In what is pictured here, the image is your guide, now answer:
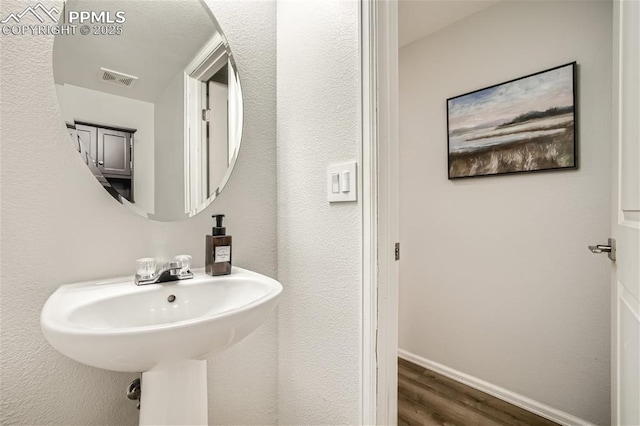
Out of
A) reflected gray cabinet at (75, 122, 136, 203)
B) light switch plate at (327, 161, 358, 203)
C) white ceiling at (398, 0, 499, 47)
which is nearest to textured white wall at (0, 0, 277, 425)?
reflected gray cabinet at (75, 122, 136, 203)

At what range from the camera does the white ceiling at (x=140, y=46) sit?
2.77ft

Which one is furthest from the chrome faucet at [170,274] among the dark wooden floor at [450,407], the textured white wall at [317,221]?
the dark wooden floor at [450,407]

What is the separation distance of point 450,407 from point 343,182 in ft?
4.97

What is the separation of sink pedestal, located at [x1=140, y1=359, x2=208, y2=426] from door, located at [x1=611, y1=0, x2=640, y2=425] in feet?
3.27

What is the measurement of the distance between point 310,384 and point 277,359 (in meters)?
0.21

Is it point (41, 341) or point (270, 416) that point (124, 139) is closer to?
point (41, 341)

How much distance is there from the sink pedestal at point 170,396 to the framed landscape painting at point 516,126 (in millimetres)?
1824

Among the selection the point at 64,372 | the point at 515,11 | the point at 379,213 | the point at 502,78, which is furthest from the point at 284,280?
the point at 515,11

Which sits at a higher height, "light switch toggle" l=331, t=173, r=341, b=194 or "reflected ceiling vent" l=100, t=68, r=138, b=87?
"reflected ceiling vent" l=100, t=68, r=138, b=87

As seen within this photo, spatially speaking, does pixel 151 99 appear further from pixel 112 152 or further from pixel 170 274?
pixel 170 274

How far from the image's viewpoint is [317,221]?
1040 millimetres

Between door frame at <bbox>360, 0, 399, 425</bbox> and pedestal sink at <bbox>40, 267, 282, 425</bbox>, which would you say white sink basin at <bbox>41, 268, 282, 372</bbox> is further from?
door frame at <bbox>360, 0, 399, 425</bbox>

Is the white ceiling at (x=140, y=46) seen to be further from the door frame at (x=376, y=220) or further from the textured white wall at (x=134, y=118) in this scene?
the door frame at (x=376, y=220)

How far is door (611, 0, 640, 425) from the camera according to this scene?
0.66m
